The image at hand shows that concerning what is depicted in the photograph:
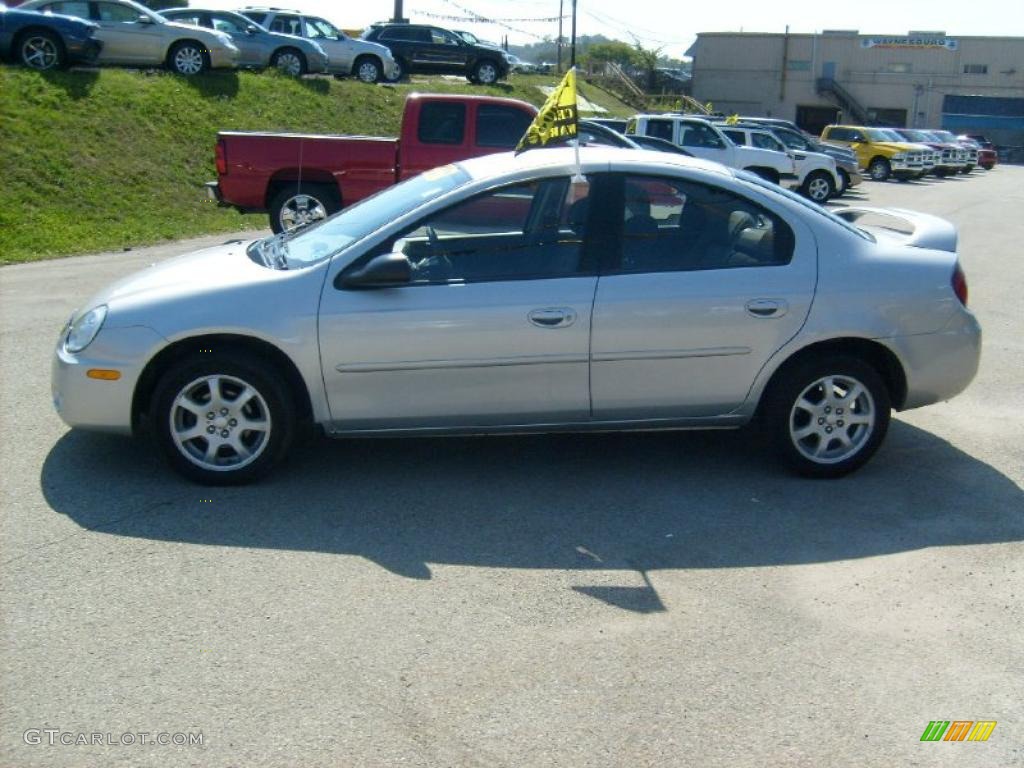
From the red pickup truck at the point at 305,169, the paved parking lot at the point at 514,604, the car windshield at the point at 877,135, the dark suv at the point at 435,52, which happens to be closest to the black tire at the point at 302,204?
the red pickup truck at the point at 305,169

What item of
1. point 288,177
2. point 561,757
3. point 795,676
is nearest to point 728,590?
point 795,676

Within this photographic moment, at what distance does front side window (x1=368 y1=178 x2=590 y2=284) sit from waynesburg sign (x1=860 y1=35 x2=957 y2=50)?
230ft

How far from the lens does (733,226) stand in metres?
5.97

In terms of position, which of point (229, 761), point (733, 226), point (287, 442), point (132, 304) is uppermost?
point (733, 226)

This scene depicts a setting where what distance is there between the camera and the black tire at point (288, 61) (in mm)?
27500

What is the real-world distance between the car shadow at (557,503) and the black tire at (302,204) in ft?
25.7

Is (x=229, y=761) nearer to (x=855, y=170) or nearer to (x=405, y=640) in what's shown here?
(x=405, y=640)

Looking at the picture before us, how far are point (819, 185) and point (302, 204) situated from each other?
1635 cm

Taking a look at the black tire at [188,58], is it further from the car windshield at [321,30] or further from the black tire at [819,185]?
the black tire at [819,185]

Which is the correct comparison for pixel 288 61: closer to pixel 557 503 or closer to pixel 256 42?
pixel 256 42

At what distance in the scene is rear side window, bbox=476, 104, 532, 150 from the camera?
14.8 meters

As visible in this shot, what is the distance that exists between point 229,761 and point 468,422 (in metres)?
2.56

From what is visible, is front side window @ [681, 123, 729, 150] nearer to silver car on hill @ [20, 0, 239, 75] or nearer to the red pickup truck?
silver car on hill @ [20, 0, 239, 75]

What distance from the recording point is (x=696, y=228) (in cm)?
595
